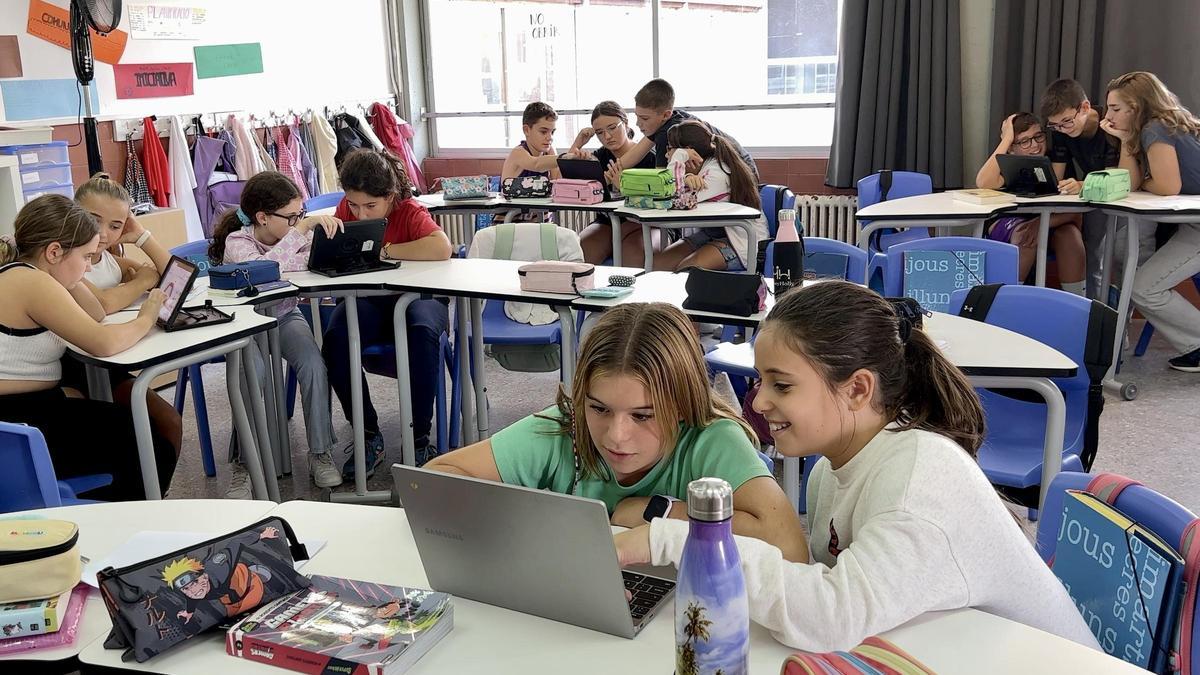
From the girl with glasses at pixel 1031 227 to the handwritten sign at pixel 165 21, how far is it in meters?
4.24

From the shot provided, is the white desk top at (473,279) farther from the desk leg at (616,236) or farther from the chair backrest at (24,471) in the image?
the chair backrest at (24,471)

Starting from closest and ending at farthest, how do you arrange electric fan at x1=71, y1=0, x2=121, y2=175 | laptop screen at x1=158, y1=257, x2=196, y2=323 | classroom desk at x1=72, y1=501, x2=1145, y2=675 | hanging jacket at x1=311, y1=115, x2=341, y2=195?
classroom desk at x1=72, y1=501, x2=1145, y2=675, laptop screen at x1=158, y1=257, x2=196, y2=323, electric fan at x1=71, y1=0, x2=121, y2=175, hanging jacket at x1=311, y1=115, x2=341, y2=195

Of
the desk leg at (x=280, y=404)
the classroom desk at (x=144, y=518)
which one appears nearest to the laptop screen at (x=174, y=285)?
Result: the desk leg at (x=280, y=404)

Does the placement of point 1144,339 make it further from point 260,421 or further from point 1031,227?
point 260,421

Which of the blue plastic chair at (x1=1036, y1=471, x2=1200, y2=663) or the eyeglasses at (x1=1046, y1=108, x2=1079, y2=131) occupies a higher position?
the eyeglasses at (x1=1046, y1=108, x2=1079, y2=131)

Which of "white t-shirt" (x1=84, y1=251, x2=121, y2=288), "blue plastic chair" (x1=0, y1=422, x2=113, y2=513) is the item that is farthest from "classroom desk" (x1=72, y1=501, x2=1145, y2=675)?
"white t-shirt" (x1=84, y1=251, x2=121, y2=288)

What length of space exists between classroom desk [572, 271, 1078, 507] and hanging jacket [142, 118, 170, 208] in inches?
136

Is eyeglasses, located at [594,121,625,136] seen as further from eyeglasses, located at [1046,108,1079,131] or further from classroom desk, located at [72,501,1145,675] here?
classroom desk, located at [72,501,1145,675]

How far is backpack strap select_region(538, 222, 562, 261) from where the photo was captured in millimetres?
4316

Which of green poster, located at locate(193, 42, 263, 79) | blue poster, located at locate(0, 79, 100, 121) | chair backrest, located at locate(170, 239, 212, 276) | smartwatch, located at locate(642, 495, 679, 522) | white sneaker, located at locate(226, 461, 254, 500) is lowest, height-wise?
white sneaker, located at locate(226, 461, 254, 500)

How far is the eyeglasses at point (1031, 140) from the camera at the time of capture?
17.9ft

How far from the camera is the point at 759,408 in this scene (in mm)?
1552

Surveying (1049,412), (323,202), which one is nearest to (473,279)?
(323,202)

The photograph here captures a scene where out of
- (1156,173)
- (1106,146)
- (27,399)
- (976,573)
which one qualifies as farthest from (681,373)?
(1106,146)
